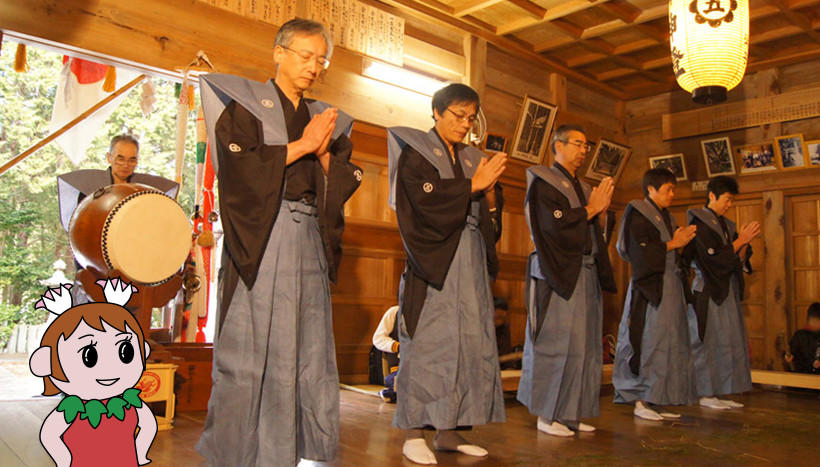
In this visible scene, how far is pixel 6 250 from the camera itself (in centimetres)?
1285

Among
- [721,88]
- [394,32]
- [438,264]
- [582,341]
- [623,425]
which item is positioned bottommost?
[623,425]

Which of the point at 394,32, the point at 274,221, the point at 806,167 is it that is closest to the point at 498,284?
the point at 394,32

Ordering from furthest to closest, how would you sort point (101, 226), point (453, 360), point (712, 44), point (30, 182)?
1. point (30, 182)
2. point (712, 44)
3. point (101, 226)
4. point (453, 360)

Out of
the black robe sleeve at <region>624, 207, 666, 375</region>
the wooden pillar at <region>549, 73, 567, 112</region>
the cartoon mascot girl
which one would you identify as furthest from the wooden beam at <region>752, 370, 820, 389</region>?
the cartoon mascot girl

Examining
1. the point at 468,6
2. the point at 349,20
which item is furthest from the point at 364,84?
the point at 468,6

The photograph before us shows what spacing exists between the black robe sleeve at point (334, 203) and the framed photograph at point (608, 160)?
6636 mm

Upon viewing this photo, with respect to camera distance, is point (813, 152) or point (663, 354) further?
point (813, 152)

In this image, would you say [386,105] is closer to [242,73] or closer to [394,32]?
[394,32]

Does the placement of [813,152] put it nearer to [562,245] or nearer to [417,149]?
Result: [562,245]

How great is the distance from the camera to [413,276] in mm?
3059

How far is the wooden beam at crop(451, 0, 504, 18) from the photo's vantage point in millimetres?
6346

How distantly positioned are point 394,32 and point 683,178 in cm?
438

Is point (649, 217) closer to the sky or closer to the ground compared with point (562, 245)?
closer to the sky

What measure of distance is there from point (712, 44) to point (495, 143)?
2.88m
